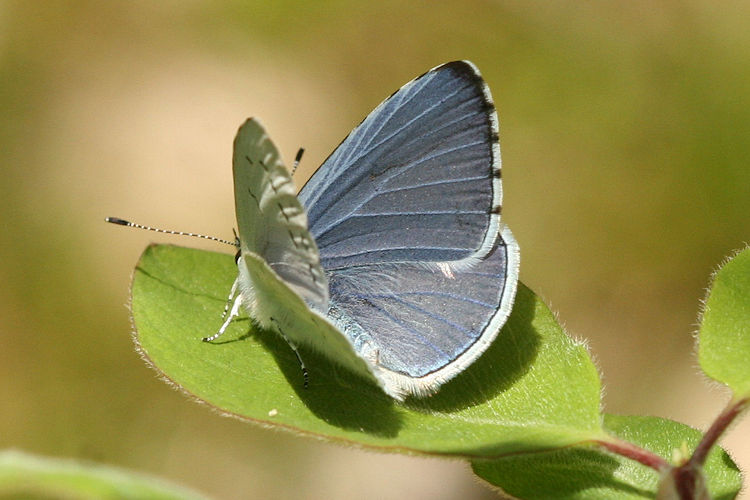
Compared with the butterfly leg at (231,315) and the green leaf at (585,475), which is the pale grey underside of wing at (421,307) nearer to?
the butterfly leg at (231,315)

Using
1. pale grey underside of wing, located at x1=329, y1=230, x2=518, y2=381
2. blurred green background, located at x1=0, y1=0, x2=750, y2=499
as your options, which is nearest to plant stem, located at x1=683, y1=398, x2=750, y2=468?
pale grey underside of wing, located at x1=329, y1=230, x2=518, y2=381

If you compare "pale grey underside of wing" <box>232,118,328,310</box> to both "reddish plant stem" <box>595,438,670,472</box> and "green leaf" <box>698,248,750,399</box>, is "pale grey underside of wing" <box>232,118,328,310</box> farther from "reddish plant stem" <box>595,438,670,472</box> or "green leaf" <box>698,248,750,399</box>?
"green leaf" <box>698,248,750,399</box>

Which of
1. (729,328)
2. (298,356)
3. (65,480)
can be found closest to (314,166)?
(298,356)

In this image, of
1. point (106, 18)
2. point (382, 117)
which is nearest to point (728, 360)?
point (382, 117)

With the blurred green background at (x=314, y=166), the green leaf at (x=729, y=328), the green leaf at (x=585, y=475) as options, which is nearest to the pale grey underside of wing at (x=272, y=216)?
the green leaf at (x=585, y=475)

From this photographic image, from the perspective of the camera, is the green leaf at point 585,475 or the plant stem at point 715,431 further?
the green leaf at point 585,475

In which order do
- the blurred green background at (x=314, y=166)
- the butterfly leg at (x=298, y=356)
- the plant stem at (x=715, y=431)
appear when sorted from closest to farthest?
the plant stem at (x=715, y=431) → the butterfly leg at (x=298, y=356) → the blurred green background at (x=314, y=166)

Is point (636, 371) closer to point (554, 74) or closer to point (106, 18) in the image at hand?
point (554, 74)

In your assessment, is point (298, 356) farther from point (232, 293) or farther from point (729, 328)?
point (729, 328)
